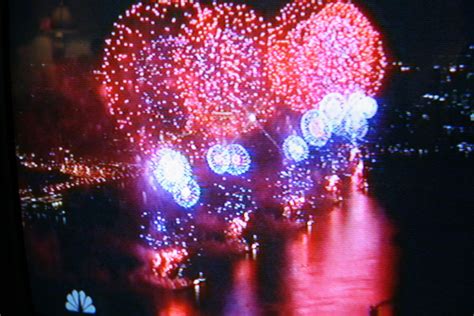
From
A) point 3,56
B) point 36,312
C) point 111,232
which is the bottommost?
point 36,312

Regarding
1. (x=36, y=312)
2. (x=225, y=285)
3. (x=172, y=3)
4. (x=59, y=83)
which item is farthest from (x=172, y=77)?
(x=36, y=312)

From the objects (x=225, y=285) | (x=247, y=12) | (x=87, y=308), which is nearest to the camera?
(x=247, y=12)

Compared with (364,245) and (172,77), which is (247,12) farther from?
(364,245)

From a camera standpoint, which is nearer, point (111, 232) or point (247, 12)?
point (247, 12)

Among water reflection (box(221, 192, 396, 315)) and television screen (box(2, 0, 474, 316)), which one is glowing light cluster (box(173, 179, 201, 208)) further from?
water reflection (box(221, 192, 396, 315))

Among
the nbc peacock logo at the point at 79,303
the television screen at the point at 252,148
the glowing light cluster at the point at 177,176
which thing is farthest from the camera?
the nbc peacock logo at the point at 79,303

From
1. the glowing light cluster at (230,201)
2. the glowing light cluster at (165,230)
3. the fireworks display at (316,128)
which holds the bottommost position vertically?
the glowing light cluster at (165,230)

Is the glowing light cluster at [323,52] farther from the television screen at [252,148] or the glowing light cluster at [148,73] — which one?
→ the glowing light cluster at [148,73]

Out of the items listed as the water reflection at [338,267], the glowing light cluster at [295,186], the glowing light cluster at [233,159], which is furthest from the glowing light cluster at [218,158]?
the water reflection at [338,267]
